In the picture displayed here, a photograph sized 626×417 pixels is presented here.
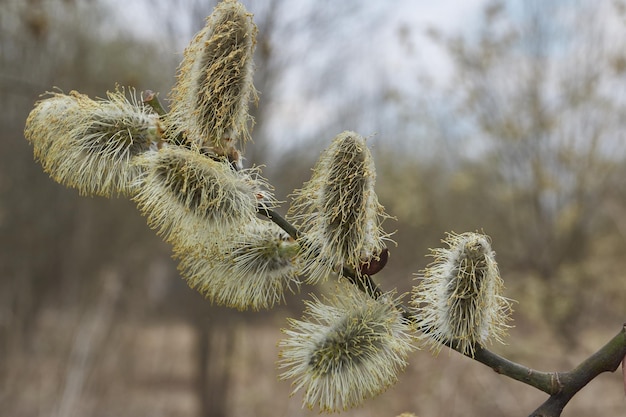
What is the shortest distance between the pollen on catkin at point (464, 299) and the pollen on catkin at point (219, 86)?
398 mm

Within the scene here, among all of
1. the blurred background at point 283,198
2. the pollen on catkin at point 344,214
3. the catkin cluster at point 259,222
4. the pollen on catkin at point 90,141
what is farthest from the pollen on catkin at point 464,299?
the blurred background at point 283,198

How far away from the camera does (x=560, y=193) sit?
712 centimetres

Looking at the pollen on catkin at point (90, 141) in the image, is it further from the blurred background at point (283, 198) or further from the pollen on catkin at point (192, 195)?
the blurred background at point (283, 198)

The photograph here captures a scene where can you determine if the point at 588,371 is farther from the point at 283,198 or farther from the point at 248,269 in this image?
the point at 283,198

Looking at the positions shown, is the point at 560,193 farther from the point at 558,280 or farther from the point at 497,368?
the point at 497,368

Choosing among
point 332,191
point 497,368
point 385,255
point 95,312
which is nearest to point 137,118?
point 332,191

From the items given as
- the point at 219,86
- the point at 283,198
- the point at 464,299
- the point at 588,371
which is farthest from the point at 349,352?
the point at 283,198

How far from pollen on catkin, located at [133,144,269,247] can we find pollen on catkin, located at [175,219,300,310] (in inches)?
1.8

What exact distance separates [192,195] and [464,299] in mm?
465

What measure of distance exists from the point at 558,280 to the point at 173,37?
4.62m

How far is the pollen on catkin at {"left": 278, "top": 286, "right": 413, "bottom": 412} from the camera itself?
0.99m

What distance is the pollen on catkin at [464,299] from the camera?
97cm

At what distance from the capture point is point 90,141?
43.2 inches

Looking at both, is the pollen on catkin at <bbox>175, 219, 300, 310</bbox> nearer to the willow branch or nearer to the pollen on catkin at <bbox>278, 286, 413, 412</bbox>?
the pollen on catkin at <bbox>278, 286, 413, 412</bbox>
